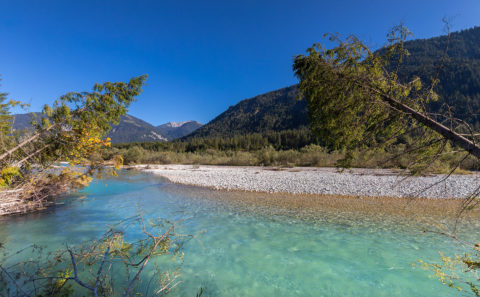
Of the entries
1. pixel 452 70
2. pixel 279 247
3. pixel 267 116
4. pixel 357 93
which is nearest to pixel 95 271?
pixel 279 247

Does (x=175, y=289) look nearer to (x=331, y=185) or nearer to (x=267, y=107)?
(x=331, y=185)

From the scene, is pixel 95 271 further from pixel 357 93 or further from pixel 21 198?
pixel 21 198

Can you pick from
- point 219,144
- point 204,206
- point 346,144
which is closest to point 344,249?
point 346,144

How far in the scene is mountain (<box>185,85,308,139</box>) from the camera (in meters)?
118

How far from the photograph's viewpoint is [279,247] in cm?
639

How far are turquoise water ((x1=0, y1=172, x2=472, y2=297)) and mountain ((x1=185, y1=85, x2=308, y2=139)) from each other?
3841 inches

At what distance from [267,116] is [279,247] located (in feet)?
434

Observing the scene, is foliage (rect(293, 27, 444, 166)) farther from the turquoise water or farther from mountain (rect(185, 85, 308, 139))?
mountain (rect(185, 85, 308, 139))

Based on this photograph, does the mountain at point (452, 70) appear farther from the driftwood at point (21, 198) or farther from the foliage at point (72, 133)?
the driftwood at point (21, 198)

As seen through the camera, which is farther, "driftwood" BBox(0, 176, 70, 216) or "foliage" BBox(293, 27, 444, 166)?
"driftwood" BBox(0, 176, 70, 216)

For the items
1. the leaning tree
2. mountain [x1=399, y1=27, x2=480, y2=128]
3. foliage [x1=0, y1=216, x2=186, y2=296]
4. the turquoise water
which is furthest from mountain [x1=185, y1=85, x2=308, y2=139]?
foliage [x1=0, y1=216, x2=186, y2=296]

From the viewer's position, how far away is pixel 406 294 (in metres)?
4.29

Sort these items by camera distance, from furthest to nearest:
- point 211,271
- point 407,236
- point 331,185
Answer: point 331,185
point 407,236
point 211,271

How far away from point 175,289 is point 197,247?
2081mm
